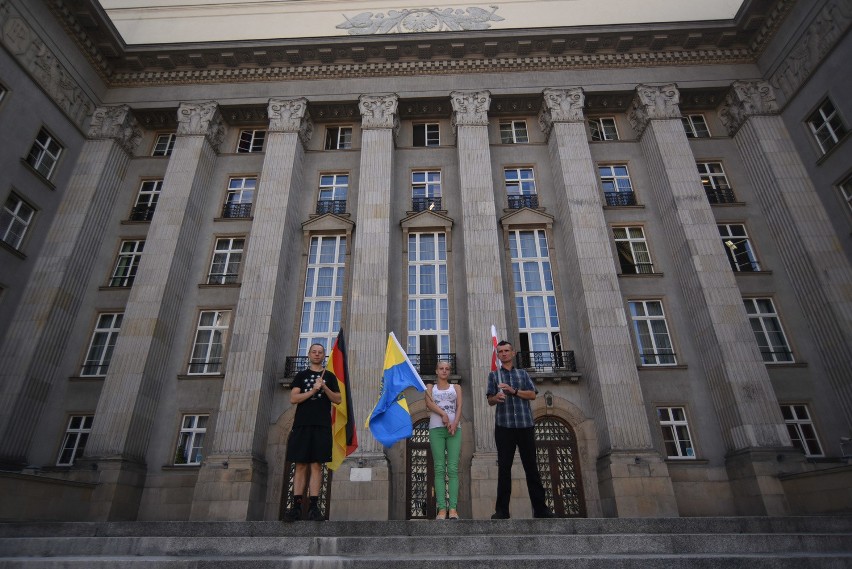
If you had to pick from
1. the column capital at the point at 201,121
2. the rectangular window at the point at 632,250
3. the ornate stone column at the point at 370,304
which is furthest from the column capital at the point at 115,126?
the rectangular window at the point at 632,250

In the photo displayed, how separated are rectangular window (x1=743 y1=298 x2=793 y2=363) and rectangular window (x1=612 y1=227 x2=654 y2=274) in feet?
12.8

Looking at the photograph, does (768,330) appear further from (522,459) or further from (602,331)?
(522,459)

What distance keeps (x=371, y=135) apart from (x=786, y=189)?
17.5 m

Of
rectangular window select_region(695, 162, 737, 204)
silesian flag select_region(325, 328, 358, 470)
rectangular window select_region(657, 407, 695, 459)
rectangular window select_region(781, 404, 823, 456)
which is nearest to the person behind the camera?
silesian flag select_region(325, 328, 358, 470)

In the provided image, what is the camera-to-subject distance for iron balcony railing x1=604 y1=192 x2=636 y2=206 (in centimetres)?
2095

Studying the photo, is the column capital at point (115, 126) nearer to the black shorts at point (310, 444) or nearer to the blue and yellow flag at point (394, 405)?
the blue and yellow flag at point (394, 405)

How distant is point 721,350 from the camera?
53.8 feet

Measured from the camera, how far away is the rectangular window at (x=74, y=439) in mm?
16812

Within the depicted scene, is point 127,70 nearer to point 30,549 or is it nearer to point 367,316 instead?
point 367,316

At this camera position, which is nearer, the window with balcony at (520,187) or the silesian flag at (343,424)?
the silesian flag at (343,424)

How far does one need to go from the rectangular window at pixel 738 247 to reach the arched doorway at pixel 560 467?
9.94 meters

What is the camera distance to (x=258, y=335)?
57.1ft

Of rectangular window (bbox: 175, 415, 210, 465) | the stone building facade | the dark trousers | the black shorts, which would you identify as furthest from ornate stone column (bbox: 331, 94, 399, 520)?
the black shorts

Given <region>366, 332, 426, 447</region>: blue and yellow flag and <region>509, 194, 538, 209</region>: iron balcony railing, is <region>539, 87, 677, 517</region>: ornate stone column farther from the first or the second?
<region>366, 332, 426, 447</region>: blue and yellow flag
